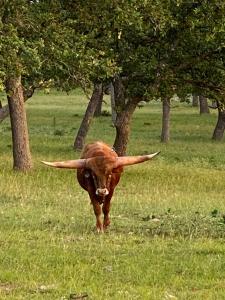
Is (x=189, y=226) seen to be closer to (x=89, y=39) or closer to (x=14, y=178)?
(x=14, y=178)

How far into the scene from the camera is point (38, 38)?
24344 mm

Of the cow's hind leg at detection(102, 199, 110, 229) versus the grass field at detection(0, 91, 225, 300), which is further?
the cow's hind leg at detection(102, 199, 110, 229)

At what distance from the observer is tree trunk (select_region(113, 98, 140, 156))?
1086 inches

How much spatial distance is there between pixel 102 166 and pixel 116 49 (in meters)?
12.5

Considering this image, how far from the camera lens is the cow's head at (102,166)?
1441cm

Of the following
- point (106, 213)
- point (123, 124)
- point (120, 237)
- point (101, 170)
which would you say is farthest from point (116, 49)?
point (120, 237)

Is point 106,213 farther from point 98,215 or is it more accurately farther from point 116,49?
point 116,49

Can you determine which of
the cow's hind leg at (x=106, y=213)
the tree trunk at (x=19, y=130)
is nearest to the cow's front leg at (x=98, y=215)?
the cow's hind leg at (x=106, y=213)

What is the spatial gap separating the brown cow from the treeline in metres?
7.53

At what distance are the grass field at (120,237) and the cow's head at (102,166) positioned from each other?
0.79 m

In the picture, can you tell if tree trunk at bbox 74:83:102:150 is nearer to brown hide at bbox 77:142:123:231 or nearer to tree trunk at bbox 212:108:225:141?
tree trunk at bbox 212:108:225:141

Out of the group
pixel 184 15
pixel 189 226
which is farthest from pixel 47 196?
pixel 184 15

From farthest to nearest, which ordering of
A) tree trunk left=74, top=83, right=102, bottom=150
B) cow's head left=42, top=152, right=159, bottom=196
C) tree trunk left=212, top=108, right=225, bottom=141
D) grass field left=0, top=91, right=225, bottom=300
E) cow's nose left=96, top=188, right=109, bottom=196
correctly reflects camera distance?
tree trunk left=212, top=108, right=225, bottom=141
tree trunk left=74, top=83, right=102, bottom=150
cow's head left=42, top=152, right=159, bottom=196
cow's nose left=96, top=188, right=109, bottom=196
grass field left=0, top=91, right=225, bottom=300

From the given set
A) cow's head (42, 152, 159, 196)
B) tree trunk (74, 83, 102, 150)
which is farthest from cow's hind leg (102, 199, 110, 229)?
tree trunk (74, 83, 102, 150)
